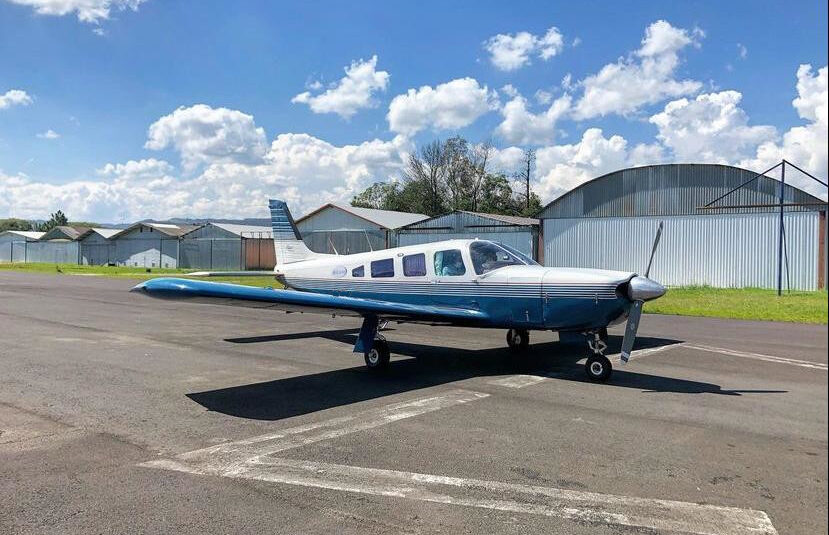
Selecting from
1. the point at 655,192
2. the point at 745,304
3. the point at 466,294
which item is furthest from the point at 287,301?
the point at 655,192

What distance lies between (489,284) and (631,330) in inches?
100

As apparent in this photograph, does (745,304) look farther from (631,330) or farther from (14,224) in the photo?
(14,224)

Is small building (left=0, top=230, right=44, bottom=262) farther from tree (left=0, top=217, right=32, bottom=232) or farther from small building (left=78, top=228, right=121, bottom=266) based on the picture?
tree (left=0, top=217, right=32, bottom=232)

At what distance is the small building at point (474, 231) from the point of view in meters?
35.7

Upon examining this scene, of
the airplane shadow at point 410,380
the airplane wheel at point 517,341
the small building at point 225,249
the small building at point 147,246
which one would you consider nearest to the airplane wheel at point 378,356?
the airplane shadow at point 410,380

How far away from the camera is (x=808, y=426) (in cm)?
136

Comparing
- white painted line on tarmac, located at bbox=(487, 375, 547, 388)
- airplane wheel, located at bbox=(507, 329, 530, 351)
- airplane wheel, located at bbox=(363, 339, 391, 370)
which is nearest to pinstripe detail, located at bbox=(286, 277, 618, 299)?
white painted line on tarmac, located at bbox=(487, 375, 547, 388)

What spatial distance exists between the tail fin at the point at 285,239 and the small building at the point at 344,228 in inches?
1164

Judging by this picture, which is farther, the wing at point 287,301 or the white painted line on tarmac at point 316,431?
the wing at point 287,301

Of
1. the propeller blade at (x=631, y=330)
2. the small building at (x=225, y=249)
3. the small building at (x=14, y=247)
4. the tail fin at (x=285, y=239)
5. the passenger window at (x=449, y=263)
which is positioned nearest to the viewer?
the propeller blade at (x=631, y=330)

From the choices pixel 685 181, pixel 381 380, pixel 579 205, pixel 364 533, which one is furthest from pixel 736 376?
pixel 579 205

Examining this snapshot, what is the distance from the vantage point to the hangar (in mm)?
27266

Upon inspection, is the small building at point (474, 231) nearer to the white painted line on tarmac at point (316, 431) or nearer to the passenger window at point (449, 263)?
the passenger window at point (449, 263)

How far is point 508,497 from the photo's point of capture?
4.66 m
